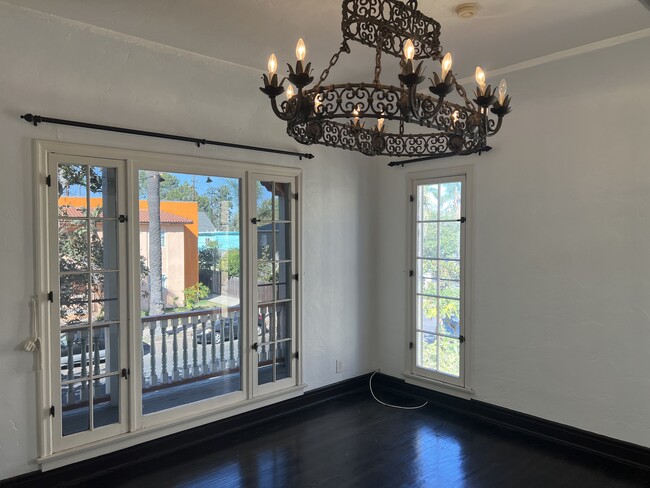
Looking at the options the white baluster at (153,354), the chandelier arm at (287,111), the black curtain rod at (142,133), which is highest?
the black curtain rod at (142,133)

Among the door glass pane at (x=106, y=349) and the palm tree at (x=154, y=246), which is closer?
the door glass pane at (x=106, y=349)

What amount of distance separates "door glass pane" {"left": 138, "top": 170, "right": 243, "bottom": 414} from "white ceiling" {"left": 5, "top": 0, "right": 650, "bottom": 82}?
98 centimetres

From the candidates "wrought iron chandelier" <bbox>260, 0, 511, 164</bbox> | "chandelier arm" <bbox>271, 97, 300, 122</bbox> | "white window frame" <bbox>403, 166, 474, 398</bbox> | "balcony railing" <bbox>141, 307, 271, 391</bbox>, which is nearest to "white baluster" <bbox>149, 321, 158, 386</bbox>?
"balcony railing" <bbox>141, 307, 271, 391</bbox>

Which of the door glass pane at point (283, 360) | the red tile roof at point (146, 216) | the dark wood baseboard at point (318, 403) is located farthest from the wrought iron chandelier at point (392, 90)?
the dark wood baseboard at point (318, 403)

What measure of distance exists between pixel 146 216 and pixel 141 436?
5.03 feet

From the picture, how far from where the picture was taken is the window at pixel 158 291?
115 inches

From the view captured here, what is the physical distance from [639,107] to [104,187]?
363 centimetres

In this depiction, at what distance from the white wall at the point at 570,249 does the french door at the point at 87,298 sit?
281 cm

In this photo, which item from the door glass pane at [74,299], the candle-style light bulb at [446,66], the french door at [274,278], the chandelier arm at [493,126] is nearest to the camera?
the candle-style light bulb at [446,66]

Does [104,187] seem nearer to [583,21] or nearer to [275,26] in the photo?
[275,26]

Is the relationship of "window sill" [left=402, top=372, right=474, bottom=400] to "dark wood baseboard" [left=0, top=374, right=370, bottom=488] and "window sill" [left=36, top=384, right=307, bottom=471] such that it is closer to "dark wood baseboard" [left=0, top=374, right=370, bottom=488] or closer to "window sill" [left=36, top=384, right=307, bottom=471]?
"dark wood baseboard" [left=0, top=374, right=370, bottom=488]

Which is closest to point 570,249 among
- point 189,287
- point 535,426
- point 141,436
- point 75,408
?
point 535,426

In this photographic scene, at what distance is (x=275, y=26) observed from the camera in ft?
9.85

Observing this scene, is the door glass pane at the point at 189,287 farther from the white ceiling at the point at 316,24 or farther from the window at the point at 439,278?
the window at the point at 439,278
